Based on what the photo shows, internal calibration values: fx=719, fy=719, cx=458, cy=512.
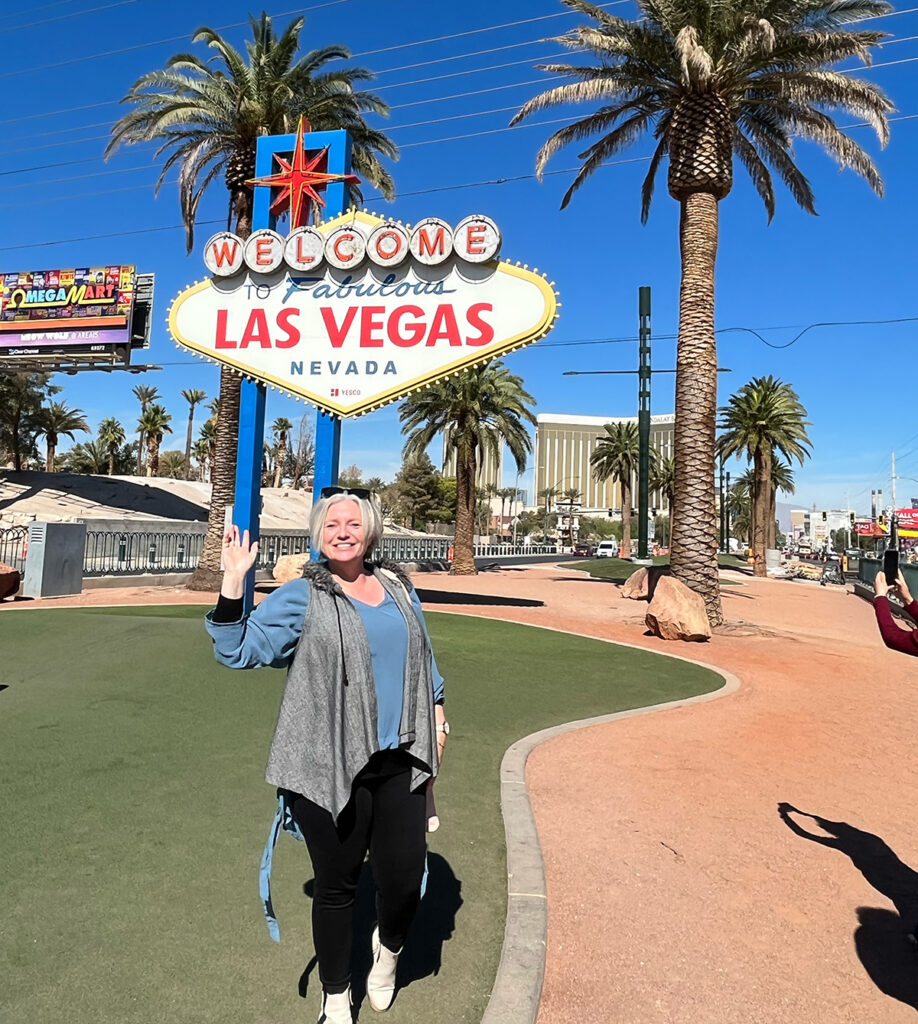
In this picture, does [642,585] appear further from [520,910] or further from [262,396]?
[520,910]

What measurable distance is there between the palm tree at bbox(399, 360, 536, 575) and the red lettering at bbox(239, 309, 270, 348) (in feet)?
55.3

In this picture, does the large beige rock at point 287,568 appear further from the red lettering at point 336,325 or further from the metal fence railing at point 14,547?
the metal fence railing at point 14,547

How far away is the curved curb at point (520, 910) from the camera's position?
2.69 metres

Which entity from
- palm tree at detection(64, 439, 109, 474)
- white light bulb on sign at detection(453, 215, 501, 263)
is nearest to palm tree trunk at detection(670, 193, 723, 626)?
white light bulb on sign at detection(453, 215, 501, 263)

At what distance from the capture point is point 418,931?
315cm

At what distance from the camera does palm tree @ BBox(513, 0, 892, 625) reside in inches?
569

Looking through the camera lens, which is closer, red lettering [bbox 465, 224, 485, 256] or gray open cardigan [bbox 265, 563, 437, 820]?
gray open cardigan [bbox 265, 563, 437, 820]

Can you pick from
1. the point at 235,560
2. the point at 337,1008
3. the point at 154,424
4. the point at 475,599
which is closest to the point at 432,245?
the point at 475,599

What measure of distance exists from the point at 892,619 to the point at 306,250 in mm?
11334

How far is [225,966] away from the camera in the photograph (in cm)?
279

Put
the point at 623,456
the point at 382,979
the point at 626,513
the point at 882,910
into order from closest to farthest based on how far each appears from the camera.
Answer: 1. the point at 382,979
2. the point at 882,910
3. the point at 626,513
4. the point at 623,456

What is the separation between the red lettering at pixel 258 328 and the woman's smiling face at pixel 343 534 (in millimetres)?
10932

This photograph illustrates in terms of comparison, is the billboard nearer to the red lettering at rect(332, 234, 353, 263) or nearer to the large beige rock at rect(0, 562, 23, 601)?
the large beige rock at rect(0, 562, 23, 601)

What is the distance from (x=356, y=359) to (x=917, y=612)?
10.4 meters
